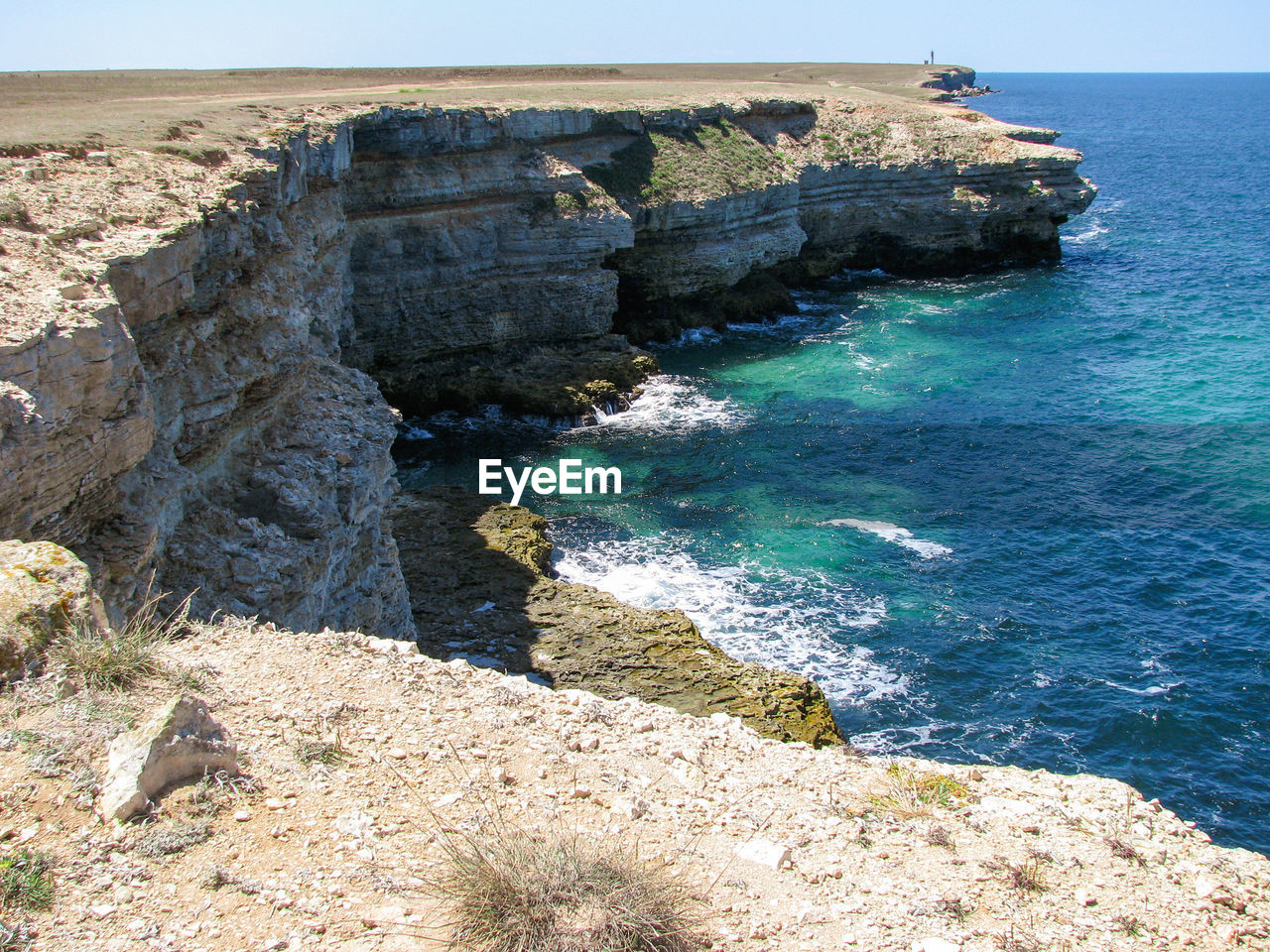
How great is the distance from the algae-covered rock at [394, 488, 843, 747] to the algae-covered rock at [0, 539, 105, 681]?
11018 mm

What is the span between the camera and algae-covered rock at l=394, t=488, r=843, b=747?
59.6 ft

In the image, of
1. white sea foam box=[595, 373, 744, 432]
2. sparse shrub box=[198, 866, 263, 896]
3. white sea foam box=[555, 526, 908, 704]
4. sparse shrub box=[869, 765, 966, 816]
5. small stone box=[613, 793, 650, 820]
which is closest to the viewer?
sparse shrub box=[198, 866, 263, 896]

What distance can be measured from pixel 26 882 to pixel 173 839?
3.04 feet

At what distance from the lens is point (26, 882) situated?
19.7 ft

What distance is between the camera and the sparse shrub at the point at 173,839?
21.7 ft

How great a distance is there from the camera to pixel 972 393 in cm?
3662

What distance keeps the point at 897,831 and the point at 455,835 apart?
4.03 metres

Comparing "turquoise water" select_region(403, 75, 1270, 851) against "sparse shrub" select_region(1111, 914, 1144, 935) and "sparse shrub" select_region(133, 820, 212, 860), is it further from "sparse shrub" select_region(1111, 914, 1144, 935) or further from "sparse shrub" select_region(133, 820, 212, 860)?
"sparse shrub" select_region(133, 820, 212, 860)


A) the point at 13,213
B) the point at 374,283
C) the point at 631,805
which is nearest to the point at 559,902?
the point at 631,805

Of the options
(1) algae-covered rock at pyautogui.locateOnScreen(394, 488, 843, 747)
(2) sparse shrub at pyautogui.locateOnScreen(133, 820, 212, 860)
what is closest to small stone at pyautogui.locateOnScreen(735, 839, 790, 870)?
(2) sparse shrub at pyautogui.locateOnScreen(133, 820, 212, 860)

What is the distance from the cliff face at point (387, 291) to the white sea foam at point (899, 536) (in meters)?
13.0

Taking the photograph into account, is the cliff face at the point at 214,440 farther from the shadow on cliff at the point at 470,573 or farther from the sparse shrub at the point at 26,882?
the sparse shrub at the point at 26,882

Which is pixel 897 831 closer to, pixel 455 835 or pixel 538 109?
pixel 455 835

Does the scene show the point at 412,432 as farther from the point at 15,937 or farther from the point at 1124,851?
the point at 15,937
